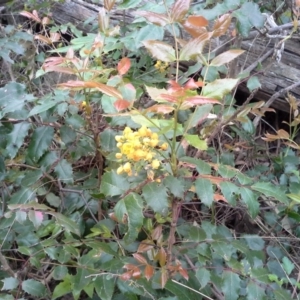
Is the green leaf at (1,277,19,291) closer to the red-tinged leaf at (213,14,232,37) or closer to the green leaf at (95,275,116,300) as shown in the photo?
the green leaf at (95,275,116,300)

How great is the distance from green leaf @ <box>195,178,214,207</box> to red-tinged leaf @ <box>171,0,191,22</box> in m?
0.41

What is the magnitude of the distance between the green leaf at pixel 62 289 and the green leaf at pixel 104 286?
0.54ft

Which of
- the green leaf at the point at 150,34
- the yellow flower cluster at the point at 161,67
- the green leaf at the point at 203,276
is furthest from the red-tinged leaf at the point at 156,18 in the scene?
the yellow flower cluster at the point at 161,67

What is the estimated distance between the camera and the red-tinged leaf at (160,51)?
41.1 inches

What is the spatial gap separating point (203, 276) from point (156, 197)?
0.34m

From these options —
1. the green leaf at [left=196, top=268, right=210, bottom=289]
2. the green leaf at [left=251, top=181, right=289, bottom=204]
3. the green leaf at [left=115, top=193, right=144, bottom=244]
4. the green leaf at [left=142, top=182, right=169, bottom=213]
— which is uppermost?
the green leaf at [left=142, top=182, right=169, bottom=213]

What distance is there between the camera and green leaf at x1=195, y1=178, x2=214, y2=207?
1045mm

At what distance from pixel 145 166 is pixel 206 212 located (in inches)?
32.8

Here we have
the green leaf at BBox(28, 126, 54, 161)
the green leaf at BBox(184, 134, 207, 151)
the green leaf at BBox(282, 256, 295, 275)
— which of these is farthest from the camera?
the green leaf at BBox(282, 256, 295, 275)

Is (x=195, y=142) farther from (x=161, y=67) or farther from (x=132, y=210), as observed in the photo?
(x=161, y=67)

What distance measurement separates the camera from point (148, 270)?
3.84 ft

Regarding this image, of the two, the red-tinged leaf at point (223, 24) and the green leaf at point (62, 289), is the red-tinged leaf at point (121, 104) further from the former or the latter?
the green leaf at point (62, 289)

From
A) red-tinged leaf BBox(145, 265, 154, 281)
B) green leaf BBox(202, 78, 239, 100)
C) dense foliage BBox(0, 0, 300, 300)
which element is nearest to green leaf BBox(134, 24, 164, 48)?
dense foliage BBox(0, 0, 300, 300)

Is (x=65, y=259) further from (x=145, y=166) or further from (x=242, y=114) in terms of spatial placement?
(x=242, y=114)
